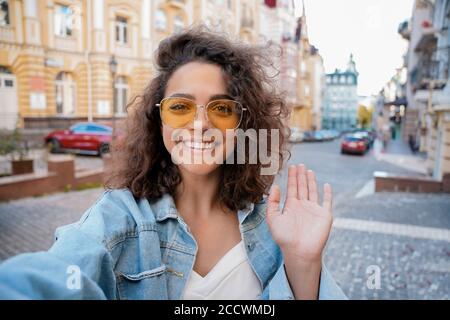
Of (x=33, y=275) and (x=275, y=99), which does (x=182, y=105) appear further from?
(x=33, y=275)

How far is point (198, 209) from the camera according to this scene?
965mm

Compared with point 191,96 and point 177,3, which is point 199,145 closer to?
point 191,96

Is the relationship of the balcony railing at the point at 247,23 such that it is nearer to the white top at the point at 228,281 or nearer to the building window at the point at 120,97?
the building window at the point at 120,97

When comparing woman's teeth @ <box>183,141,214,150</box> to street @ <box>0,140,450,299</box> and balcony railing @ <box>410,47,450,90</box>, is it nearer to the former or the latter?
street @ <box>0,140,450,299</box>

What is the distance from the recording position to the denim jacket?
0.49 m

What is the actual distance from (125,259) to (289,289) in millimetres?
360

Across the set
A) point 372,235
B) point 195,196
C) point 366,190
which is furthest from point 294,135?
point 366,190

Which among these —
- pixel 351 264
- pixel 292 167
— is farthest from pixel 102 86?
pixel 351 264

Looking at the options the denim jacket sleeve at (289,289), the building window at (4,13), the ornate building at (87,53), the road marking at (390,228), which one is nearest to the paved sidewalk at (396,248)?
the road marking at (390,228)

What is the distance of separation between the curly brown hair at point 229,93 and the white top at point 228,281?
0.19 metres

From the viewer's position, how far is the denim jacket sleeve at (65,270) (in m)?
0.46

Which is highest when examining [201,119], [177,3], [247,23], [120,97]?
[177,3]

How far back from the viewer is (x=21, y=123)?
2.07 metres

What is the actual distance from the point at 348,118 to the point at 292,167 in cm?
56
